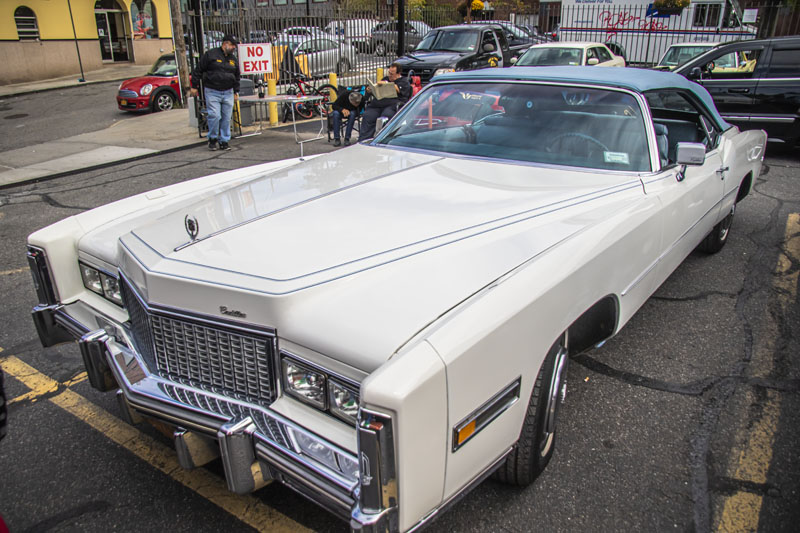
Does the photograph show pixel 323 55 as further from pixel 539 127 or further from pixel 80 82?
pixel 80 82

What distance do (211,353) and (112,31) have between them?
29832 mm

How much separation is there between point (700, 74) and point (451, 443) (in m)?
9.90

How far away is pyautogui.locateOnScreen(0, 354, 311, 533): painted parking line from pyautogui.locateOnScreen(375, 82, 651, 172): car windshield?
2.18 meters

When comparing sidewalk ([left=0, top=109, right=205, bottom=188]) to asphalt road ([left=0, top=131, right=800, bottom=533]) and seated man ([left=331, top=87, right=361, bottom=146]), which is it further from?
asphalt road ([left=0, top=131, right=800, bottom=533])

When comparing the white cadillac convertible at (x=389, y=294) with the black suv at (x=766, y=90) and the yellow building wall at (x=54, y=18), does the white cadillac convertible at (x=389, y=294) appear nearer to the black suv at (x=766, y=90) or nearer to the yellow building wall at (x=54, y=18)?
the black suv at (x=766, y=90)

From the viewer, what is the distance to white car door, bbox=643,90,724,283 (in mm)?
3252

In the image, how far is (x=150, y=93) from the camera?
14.3 m

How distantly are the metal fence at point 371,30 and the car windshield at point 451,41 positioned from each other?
3.66 ft

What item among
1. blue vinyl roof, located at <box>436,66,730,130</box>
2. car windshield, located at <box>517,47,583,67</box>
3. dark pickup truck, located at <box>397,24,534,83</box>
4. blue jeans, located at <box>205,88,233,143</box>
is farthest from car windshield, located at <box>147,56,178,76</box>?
blue vinyl roof, located at <box>436,66,730,130</box>

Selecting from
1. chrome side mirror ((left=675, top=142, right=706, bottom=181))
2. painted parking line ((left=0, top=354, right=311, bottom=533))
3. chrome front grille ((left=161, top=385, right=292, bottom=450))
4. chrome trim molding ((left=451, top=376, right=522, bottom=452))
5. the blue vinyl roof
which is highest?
the blue vinyl roof

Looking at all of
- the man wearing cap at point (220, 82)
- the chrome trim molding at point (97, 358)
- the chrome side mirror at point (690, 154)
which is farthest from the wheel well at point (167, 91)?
the chrome side mirror at point (690, 154)

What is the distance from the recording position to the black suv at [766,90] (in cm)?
873

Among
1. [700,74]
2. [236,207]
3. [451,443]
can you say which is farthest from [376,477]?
[700,74]

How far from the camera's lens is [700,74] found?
9.68 meters
